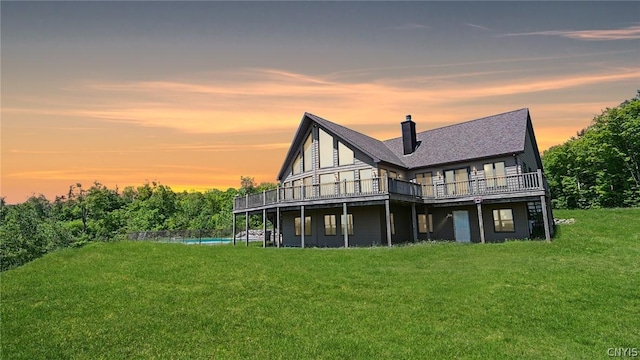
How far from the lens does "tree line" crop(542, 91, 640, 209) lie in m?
40.4

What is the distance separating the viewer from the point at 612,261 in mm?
14438

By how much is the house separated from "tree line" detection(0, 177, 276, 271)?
67.5 ft

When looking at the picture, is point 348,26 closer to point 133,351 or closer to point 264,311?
point 264,311

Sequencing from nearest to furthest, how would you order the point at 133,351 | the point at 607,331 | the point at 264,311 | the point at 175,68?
1. the point at 133,351
2. the point at 607,331
3. the point at 264,311
4. the point at 175,68

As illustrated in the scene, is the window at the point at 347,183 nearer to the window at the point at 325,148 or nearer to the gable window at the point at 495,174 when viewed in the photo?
the window at the point at 325,148

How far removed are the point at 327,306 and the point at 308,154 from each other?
19.0 meters

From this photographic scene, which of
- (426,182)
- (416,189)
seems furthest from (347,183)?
(426,182)

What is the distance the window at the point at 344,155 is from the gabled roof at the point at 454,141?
0.64 m

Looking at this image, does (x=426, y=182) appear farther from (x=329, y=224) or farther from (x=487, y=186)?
(x=329, y=224)

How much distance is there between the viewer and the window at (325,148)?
2645 cm

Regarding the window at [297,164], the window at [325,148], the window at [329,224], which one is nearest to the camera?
the window at [329,224]

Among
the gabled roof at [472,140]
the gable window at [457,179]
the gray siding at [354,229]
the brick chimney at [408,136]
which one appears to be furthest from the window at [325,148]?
the gable window at [457,179]

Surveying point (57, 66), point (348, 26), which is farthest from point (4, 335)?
point (348, 26)

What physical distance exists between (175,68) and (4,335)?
11.3 meters
